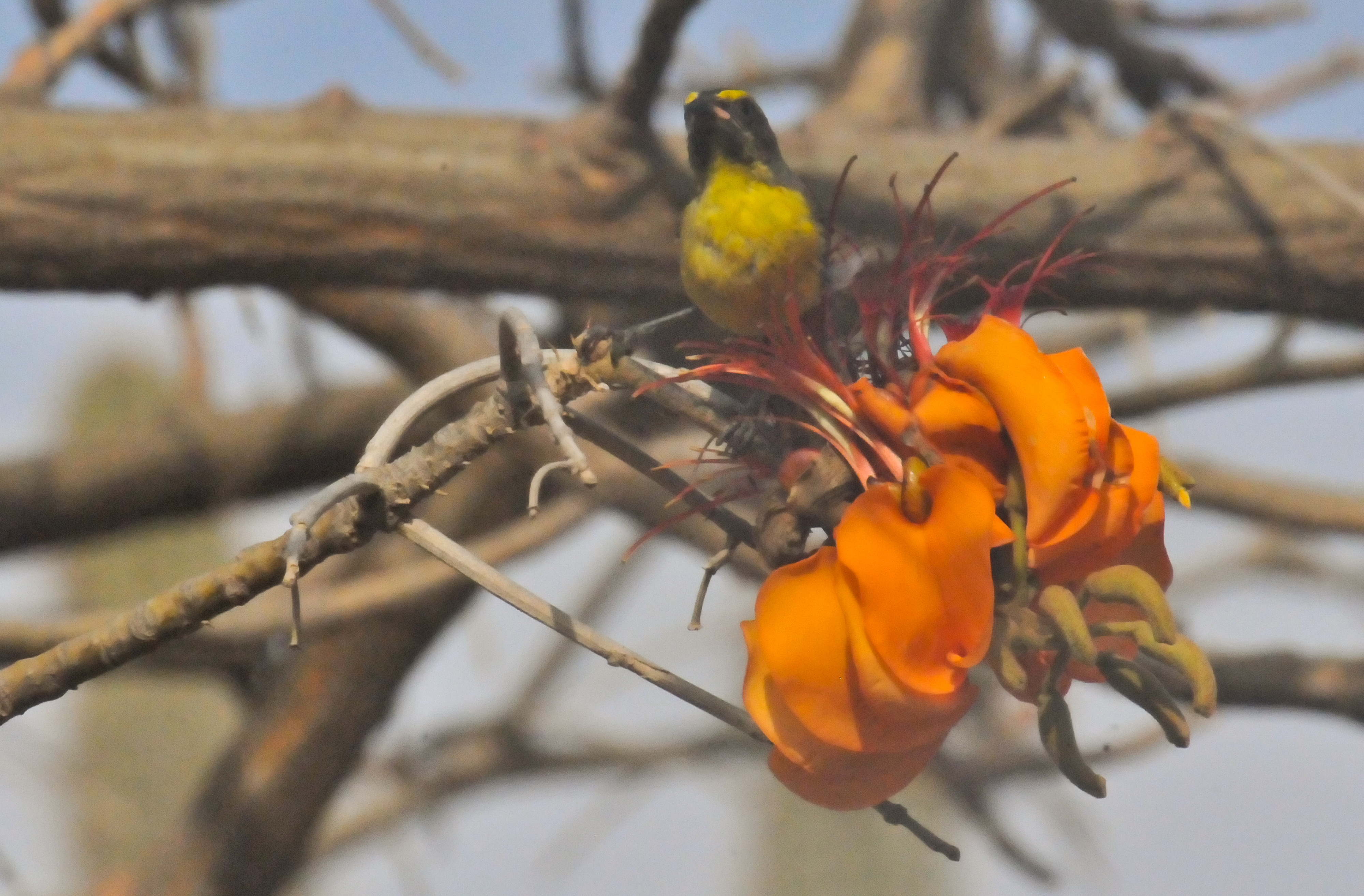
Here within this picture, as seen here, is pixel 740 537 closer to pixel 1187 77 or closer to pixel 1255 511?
pixel 1255 511

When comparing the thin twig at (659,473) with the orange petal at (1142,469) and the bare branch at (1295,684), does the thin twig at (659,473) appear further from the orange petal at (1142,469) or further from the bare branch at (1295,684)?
the bare branch at (1295,684)

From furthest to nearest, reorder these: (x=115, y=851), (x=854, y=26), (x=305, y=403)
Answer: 1. (x=115, y=851)
2. (x=854, y=26)
3. (x=305, y=403)

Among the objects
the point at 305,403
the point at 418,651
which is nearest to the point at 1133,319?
the point at 418,651

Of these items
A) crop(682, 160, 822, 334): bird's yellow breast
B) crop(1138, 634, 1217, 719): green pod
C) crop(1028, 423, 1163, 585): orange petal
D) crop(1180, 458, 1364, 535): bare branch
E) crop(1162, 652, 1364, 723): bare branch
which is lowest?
crop(1162, 652, 1364, 723): bare branch

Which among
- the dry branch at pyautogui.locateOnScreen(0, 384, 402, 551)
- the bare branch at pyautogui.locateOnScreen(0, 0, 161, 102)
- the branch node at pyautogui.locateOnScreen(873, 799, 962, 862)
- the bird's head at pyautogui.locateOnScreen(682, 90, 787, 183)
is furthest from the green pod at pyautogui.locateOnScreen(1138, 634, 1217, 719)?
the dry branch at pyautogui.locateOnScreen(0, 384, 402, 551)

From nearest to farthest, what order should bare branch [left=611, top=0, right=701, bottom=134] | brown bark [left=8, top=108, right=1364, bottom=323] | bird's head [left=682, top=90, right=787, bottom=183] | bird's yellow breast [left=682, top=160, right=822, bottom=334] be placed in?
bird's yellow breast [left=682, top=160, right=822, bottom=334] < bird's head [left=682, top=90, right=787, bottom=183] < bare branch [left=611, top=0, right=701, bottom=134] < brown bark [left=8, top=108, right=1364, bottom=323]

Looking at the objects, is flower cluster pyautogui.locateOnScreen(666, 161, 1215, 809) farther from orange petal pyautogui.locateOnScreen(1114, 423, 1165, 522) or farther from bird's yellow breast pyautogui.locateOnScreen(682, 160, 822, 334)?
bird's yellow breast pyautogui.locateOnScreen(682, 160, 822, 334)
